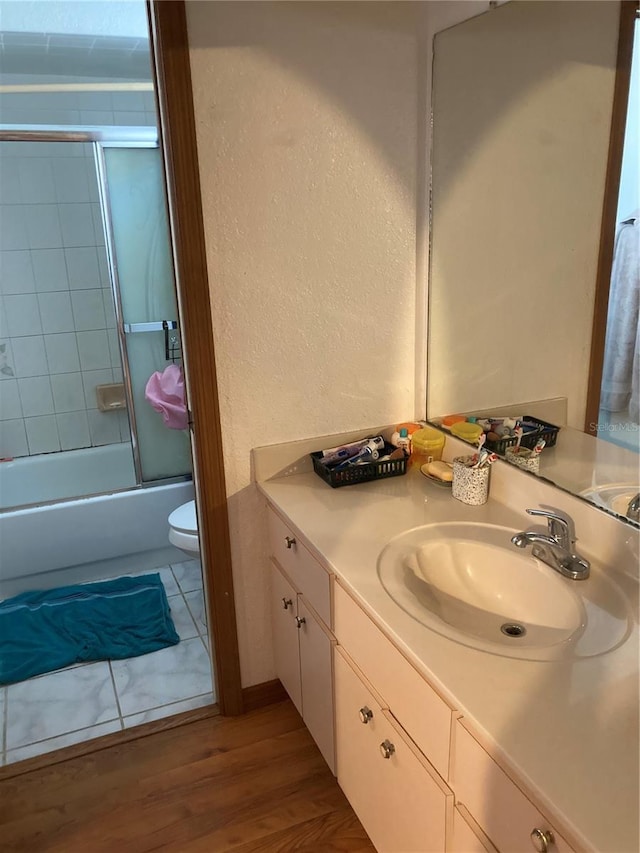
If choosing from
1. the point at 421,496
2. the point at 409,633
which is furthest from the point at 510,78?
the point at 409,633

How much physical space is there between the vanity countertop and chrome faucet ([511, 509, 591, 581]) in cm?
11

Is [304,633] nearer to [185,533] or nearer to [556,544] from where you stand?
[556,544]

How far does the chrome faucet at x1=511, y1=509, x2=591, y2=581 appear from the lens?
1.38 m

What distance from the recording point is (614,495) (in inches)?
56.3

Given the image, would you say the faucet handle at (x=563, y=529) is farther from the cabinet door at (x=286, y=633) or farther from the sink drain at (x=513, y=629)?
the cabinet door at (x=286, y=633)

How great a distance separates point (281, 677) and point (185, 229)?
139 centimetres

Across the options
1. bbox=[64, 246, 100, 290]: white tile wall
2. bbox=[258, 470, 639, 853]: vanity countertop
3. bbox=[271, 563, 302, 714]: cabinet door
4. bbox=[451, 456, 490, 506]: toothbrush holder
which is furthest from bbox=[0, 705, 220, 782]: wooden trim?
bbox=[64, 246, 100, 290]: white tile wall

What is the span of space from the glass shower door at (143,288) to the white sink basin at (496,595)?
6.04 ft

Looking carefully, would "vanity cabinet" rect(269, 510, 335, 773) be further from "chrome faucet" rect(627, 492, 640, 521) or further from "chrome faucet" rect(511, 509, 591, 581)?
"chrome faucet" rect(627, 492, 640, 521)

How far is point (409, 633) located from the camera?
3.96 feet

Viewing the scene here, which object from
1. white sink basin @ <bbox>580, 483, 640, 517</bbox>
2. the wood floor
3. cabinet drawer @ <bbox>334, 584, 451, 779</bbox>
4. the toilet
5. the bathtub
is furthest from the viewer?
the bathtub

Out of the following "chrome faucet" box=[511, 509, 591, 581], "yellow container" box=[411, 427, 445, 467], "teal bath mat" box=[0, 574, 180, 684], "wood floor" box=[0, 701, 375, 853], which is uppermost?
"yellow container" box=[411, 427, 445, 467]

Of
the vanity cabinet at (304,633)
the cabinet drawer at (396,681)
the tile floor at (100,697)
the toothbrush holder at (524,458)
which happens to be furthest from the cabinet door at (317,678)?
the toothbrush holder at (524,458)

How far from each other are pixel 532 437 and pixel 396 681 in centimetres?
73
